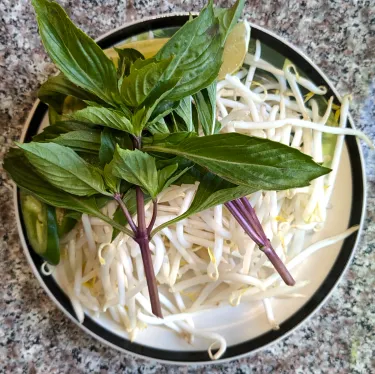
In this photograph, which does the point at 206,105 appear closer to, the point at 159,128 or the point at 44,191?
the point at 159,128

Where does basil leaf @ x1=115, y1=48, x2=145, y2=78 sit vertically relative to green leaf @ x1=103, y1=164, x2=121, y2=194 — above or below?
above

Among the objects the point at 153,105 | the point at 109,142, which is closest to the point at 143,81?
the point at 153,105

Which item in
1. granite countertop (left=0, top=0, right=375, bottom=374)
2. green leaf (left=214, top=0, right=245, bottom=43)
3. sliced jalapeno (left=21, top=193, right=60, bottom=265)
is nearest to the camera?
green leaf (left=214, top=0, right=245, bottom=43)

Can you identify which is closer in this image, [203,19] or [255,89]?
[203,19]

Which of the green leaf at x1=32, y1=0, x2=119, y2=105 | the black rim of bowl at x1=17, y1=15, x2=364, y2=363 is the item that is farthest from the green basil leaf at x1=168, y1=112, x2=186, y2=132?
the black rim of bowl at x1=17, y1=15, x2=364, y2=363

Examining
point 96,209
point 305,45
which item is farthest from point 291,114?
point 96,209

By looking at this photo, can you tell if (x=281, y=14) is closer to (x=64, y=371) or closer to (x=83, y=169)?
(x=83, y=169)

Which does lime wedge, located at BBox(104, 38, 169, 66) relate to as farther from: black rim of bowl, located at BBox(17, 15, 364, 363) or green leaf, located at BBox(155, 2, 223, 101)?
green leaf, located at BBox(155, 2, 223, 101)
